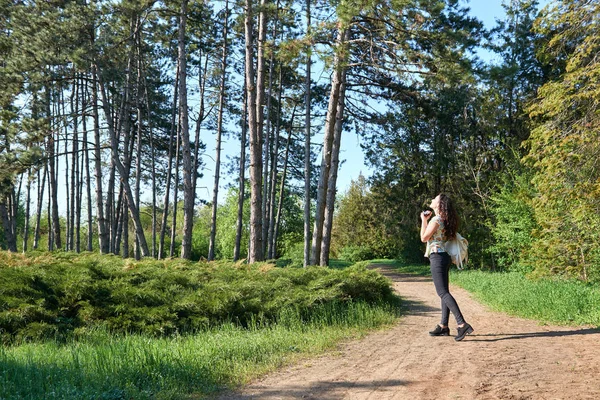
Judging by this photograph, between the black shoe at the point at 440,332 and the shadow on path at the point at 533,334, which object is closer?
the shadow on path at the point at 533,334

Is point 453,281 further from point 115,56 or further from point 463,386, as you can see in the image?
point 115,56

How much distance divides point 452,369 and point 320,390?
4.55 ft

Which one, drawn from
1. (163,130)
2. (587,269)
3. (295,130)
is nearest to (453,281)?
(587,269)

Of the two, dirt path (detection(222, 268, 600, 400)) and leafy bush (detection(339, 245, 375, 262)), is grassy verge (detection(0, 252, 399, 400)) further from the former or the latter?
leafy bush (detection(339, 245, 375, 262))

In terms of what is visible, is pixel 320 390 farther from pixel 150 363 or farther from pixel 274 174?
pixel 274 174

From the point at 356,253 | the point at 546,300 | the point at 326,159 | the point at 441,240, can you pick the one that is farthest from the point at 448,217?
the point at 356,253

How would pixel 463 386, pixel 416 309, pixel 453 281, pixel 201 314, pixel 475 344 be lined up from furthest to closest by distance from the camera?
1. pixel 453 281
2. pixel 416 309
3. pixel 201 314
4. pixel 475 344
5. pixel 463 386

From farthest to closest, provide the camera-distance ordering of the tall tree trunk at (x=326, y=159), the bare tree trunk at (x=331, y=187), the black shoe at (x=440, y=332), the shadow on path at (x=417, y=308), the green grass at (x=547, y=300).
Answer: the bare tree trunk at (x=331, y=187) < the tall tree trunk at (x=326, y=159) < the shadow on path at (x=417, y=308) < the green grass at (x=547, y=300) < the black shoe at (x=440, y=332)

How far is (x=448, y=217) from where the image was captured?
628cm

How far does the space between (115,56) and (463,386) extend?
1653 centimetres

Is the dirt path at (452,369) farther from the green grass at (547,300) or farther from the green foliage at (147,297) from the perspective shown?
the green foliage at (147,297)

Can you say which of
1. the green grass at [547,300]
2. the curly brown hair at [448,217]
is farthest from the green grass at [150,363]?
the green grass at [547,300]

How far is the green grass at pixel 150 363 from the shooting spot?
3.94 meters

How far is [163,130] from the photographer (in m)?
28.8
